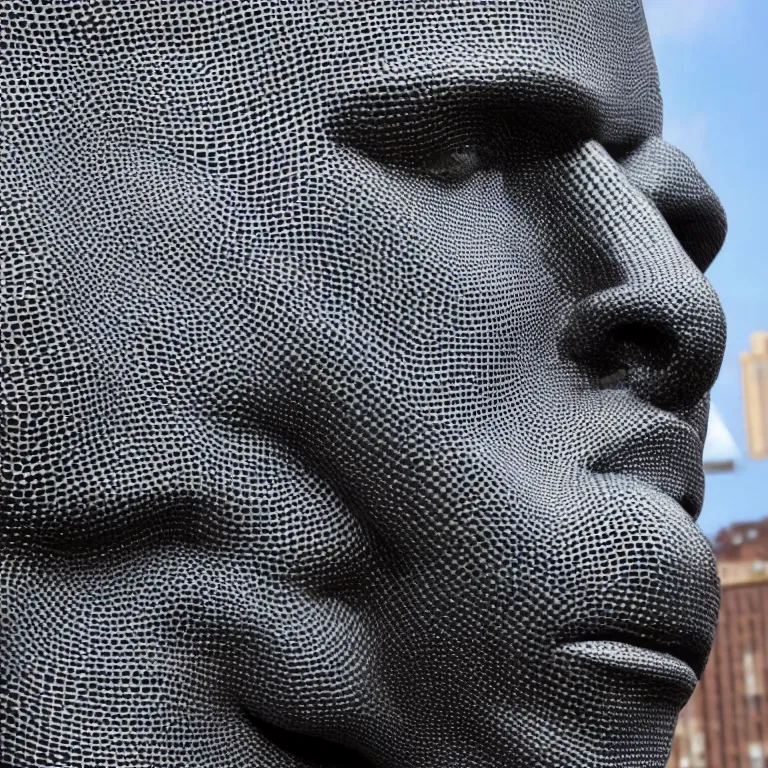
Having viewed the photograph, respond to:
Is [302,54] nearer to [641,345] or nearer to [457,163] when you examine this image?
[457,163]

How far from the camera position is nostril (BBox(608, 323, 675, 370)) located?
64 cm

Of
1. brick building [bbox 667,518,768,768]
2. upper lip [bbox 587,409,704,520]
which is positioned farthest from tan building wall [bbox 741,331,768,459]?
upper lip [bbox 587,409,704,520]

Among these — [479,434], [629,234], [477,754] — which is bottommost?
[477,754]

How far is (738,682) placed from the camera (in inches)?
73.4

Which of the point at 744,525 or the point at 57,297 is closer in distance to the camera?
the point at 57,297

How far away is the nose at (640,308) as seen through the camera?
2.08 feet

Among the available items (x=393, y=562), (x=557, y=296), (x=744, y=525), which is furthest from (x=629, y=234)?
(x=744, y=525)

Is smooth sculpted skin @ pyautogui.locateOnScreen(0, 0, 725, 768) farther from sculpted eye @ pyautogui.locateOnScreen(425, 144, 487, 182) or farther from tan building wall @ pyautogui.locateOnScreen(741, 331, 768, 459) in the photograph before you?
tan building wall @ pyautogui.locateOnScreen(741, 331, 768, 459)

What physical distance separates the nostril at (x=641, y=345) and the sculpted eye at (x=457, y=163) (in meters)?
0.12

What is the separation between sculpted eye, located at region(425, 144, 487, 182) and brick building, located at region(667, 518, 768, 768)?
51.5 inches

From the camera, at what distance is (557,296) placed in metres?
0.67

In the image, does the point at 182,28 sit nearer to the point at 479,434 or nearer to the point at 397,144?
the point at 397,144

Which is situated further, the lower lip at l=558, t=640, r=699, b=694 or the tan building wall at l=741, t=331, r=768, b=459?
the tan building wall at l=741, t=331, r=768, b=459

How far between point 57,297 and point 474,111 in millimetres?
234
